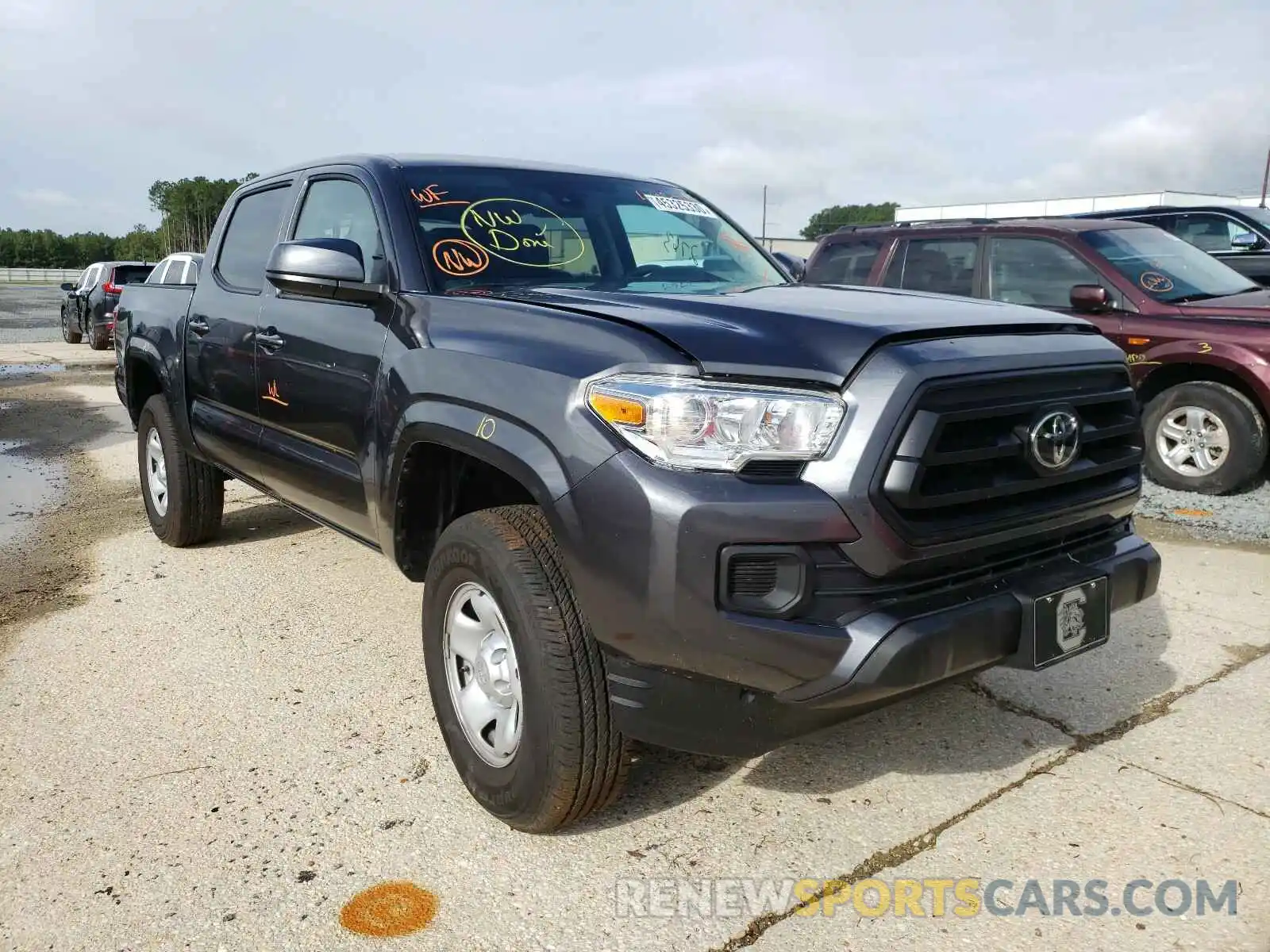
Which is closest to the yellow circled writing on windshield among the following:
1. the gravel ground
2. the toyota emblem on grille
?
the toyota emblem on grille

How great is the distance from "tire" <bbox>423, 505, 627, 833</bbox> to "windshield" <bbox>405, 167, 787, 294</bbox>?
0.94 metres

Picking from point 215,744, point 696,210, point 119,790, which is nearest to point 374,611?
point 215,744

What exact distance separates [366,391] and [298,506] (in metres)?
1.06

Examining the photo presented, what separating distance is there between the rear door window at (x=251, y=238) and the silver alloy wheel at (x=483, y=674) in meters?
2.06

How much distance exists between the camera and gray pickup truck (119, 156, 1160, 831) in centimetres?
218

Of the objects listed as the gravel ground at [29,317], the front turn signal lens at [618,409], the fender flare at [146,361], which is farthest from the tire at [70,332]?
the front turn signal lens at [618,409]

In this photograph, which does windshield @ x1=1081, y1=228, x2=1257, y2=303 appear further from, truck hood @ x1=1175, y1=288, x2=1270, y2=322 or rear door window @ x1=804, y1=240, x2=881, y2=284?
rear door window @ x1=804, y1=240, x2=881, y2=284

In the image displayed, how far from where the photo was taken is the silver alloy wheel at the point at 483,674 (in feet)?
8.76

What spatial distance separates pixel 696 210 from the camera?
13.8 ft

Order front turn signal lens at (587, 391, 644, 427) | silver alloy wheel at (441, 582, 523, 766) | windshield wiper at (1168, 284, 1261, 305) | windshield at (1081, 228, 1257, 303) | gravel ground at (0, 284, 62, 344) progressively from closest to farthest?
front turn signal lens at (587, 391, 644, 427) < silver alloy wheel at (441, 582, 523, 766) < windshield wiper at (1168, 284, 1261, 305) < windshield at (1081, 228, 1257, 303) < gravel ground at (0, 284, 62, 344)

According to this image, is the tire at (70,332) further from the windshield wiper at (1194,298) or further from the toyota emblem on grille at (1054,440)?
the toyota emblem on grille at (1054,440)

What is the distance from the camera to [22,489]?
705cm

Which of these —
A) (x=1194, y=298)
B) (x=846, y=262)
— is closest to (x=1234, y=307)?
(x=1194, y=298)

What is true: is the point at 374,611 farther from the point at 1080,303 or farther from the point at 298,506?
the point at 1080,303
